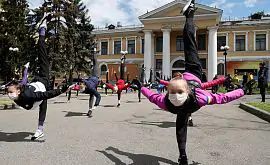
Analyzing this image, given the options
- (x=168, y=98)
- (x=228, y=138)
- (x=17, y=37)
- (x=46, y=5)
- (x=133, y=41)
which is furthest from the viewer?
(x=133, y=41)

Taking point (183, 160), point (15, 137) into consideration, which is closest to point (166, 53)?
point (15, 137)

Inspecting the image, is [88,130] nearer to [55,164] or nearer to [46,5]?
[55,164]

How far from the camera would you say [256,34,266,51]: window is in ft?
155

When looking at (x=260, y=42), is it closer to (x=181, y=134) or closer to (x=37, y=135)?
(x=37, y=135)

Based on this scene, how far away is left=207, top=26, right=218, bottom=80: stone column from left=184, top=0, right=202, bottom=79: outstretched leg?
41364 mm

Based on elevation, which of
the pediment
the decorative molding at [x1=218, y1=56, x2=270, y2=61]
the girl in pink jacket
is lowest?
the girl in pink jacket

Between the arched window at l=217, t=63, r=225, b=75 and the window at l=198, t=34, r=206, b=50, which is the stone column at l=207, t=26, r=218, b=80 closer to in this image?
the arched window at l=217, t=63, r=225, b=75

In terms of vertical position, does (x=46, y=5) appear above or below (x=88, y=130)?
above

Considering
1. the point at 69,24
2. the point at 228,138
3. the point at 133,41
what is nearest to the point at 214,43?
the point at 133,41

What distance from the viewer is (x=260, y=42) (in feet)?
156

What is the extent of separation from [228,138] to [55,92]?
4.00 metres

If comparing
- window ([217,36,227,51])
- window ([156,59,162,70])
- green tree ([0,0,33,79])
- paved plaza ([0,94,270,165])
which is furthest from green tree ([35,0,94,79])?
paved plaza ([0,94,270,165])

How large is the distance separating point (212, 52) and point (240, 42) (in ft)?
20.4

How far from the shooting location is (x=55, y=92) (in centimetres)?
561
